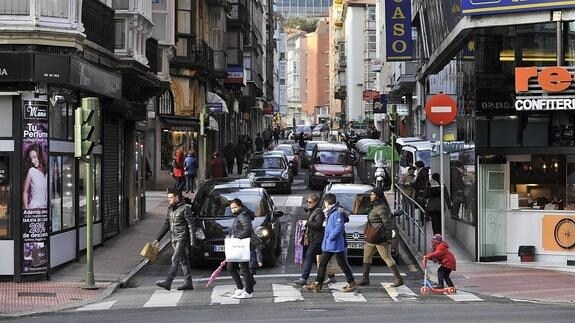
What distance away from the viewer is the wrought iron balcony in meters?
18.4

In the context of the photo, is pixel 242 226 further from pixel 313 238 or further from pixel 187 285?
pixel 187 285

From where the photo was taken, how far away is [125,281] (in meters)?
16.0

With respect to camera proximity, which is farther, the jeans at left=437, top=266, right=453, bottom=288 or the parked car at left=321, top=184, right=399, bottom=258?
the parked car at left=321, top=184, right=399, bottom=258

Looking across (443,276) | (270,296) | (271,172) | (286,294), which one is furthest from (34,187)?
(271,172)

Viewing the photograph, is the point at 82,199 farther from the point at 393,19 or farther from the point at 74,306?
the point at 393,19

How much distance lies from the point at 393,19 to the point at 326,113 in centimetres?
13494

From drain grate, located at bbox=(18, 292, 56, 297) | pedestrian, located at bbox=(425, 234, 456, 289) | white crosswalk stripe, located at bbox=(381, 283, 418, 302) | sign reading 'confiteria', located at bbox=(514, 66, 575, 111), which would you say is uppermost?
sign reading 'confiteria', located at bbox=(514, 66, 575, 111)

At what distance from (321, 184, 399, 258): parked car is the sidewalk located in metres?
4.21

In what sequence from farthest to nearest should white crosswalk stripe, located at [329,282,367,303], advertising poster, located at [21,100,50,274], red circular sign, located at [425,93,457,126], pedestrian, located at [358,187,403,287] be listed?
red circular sign, located at [425,93,457,126] < advertising poster, located at [21,100,50,274] < pedestrian, located at [358,187,403,287] < white crosswalk stripe, located at [329,282,367,303]

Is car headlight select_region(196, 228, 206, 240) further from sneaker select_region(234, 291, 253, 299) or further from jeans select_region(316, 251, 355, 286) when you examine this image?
jeans select_region(316, 251, 355, 286)

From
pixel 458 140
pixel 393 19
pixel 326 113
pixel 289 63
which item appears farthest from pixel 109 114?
pixel 289 63

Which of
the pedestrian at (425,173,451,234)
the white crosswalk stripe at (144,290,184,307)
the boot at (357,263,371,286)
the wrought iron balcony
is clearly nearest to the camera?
the white crosswalk stripe at (144,290,184,307)

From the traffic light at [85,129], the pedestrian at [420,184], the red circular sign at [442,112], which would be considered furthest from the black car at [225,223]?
the pedestrian at [420,184]

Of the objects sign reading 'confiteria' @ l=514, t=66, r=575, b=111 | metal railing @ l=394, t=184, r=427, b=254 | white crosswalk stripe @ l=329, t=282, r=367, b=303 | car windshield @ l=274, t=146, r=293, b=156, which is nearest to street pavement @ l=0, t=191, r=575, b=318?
metal railing @ l=394, t=184, r=427, b=254
